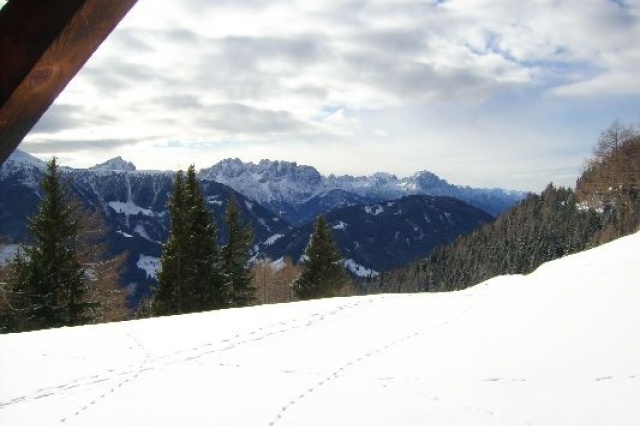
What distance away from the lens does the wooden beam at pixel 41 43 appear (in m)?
1.47

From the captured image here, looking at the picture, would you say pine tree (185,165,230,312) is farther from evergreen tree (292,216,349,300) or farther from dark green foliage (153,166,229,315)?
evergreen tree (292,216,349,300)

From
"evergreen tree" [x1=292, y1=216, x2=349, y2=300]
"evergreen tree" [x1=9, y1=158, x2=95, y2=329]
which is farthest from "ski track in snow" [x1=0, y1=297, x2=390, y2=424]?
"evergreen tree" [x1=292, y1=216, x2=349, y2=300]

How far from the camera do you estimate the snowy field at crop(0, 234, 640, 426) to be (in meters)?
5.25

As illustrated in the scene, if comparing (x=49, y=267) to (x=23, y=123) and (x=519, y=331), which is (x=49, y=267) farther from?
(x=23, y=123)

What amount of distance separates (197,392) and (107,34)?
217 inches

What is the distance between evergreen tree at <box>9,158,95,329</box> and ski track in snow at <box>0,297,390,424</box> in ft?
50.6

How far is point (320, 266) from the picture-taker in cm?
3788

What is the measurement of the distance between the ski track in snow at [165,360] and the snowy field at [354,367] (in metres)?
0.03

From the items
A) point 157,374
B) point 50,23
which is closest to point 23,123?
point 50,23

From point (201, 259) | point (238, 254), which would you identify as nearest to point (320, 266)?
point (238, 254)

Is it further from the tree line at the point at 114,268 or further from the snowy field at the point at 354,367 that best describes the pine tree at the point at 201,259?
the snowy field at the point at 354,367

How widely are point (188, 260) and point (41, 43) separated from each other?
28.3 metres

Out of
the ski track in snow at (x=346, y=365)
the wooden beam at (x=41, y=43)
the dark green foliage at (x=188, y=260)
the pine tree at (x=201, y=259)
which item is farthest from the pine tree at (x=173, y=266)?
the wooden beam at (x=41, y=43)

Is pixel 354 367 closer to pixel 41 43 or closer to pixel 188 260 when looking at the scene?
pixel 41 43
